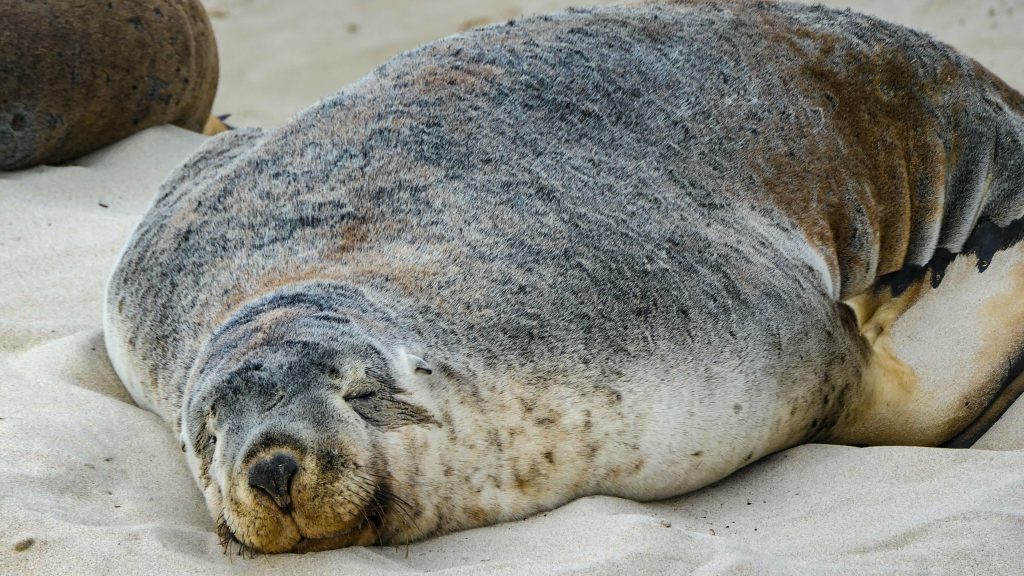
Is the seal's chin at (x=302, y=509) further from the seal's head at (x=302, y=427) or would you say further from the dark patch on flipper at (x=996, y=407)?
the dark patch on flipper at (x=996, y=407)

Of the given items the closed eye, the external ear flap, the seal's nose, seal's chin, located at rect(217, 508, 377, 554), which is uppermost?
the external ear flap

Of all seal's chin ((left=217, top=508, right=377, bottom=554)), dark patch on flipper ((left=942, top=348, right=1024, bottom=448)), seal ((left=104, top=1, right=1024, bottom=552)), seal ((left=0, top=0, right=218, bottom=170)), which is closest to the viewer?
seal's chin ((left=217, top=508, right=377, bottom=554))

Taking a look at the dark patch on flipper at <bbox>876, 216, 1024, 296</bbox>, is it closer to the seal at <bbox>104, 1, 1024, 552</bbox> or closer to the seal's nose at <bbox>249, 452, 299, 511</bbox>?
the seal at <bbox>104, 1, 1024, 552</bbox>

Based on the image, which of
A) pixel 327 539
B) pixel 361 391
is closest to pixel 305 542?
pixel 327 539

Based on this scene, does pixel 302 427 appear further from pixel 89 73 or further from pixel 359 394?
pixel 89 73

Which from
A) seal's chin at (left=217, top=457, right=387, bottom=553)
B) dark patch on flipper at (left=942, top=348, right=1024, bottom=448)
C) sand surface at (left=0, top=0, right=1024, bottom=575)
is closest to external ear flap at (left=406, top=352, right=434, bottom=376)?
seal's chin at (left=217, top=457, right=387, bottom=553)

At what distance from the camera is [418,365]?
2750mm

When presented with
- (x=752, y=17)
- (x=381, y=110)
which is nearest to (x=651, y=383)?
(x=381, y=110)

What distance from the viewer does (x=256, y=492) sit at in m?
2.52

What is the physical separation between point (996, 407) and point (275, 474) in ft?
7.05

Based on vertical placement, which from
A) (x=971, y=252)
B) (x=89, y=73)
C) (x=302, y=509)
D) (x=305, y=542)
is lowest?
(x=89, y=73)

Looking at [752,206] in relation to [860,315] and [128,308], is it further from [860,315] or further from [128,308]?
[128,308]

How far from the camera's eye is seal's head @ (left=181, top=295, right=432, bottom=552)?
2523mm

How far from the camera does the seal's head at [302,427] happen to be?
252cm
